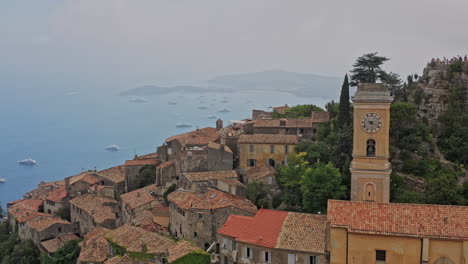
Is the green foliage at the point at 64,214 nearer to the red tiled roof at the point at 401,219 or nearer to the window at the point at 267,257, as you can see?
the window at the point at 267,257

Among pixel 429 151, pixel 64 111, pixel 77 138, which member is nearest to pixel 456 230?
pixel 429 151

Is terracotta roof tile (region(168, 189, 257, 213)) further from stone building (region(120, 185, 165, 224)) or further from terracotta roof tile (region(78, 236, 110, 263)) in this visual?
stone building (region(120, 185, 165, 224))

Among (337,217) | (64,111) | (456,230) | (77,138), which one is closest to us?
(456,230)

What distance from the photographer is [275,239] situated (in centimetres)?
2503

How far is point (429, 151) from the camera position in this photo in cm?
3781

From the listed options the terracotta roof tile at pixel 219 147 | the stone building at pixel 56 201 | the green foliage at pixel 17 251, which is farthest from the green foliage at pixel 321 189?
the stone building at pixel 56 201

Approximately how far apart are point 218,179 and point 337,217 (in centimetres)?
1676

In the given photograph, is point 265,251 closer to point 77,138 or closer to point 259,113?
point 259,113

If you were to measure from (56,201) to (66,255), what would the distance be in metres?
12.4

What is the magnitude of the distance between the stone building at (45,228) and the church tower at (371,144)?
96.6ft

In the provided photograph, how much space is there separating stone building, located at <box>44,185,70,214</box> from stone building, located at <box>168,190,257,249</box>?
2169 centimetres

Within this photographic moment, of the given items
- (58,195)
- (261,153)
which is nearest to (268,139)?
(261,153)

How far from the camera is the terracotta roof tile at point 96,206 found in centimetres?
4441

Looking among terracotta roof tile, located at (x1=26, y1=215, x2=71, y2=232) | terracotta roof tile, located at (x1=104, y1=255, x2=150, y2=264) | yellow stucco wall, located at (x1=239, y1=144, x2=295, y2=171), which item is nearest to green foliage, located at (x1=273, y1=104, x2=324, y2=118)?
yellow stucco wall, located at (x1=239, y1=144, x2=295, y2=171)
